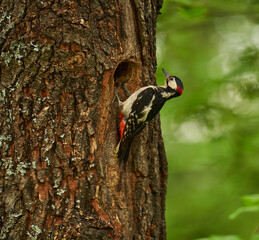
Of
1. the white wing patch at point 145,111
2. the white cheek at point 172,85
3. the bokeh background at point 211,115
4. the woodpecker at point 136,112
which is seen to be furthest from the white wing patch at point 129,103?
the bokeh background at point 211,115

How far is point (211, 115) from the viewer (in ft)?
16.4

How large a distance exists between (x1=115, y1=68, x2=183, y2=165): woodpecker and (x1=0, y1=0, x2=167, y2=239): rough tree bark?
148 mm

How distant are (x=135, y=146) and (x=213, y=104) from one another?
7.75ft

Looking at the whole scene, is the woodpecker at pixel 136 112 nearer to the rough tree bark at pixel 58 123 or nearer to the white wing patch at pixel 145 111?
the white wing patch at pixel 145 111

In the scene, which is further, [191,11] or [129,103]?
[191,11]

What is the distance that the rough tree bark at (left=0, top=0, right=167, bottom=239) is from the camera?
2.51 metres

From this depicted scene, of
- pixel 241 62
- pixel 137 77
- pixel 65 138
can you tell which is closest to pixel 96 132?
pixel 65 138

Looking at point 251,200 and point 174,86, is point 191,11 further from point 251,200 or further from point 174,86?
point 251,200

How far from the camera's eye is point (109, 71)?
2732 millimetres

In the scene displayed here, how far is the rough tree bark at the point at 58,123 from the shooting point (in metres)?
2.51

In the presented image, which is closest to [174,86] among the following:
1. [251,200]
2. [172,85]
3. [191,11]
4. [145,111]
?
[172,85]

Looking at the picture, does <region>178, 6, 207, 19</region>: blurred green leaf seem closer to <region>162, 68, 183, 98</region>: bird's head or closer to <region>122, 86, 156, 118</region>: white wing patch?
<region>162, 68, 183, 98</region>: bird's head

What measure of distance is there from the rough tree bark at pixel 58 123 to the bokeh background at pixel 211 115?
144 centimetres

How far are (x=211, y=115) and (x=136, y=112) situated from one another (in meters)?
2.12
